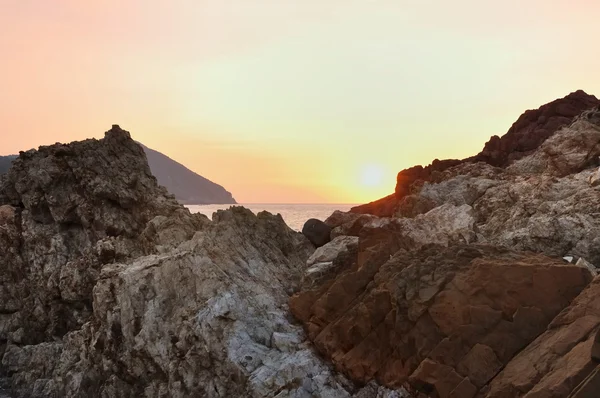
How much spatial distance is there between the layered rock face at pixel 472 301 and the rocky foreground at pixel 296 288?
0.24 feet

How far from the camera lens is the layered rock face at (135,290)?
71.1ft

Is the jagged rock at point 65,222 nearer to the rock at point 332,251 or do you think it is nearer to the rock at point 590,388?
the rock at point 332,251

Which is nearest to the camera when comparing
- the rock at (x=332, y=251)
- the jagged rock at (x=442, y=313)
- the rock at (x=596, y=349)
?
the rock at (x=596, y=349)

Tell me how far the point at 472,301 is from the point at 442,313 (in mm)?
1256

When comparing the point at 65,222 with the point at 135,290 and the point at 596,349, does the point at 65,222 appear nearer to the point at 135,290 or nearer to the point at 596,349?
the point at 135,290

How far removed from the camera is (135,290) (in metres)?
25.6

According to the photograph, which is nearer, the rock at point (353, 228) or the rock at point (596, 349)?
the rock at point (596, 349)

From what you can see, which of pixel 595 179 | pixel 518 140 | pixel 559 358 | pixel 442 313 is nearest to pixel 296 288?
pixel 442 313

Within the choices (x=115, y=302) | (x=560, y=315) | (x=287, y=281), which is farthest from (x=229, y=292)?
(x=560, y=315)

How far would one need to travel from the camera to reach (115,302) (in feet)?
86.6

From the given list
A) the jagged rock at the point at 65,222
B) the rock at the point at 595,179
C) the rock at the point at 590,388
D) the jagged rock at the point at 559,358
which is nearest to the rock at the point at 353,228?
the jagged rock at the point at 65,222

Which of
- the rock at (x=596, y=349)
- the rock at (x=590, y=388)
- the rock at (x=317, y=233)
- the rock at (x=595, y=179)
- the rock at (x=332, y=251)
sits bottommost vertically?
the rock at (x=590, y=388)

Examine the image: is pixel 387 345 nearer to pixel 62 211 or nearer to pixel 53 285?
pixel 53 285

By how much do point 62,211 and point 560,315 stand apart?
3497 centimetres
